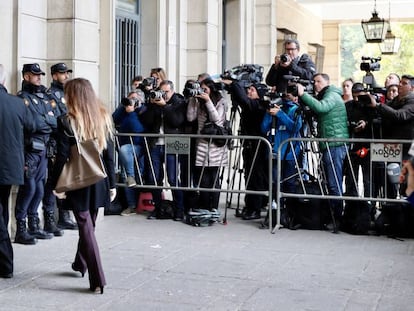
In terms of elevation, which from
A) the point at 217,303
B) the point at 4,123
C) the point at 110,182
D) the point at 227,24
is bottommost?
the point at 217,303

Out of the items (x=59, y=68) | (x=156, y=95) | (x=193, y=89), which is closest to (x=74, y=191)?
(x=59, y=68)

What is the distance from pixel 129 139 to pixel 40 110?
2.32 metres

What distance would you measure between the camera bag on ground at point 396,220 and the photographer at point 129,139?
340cm

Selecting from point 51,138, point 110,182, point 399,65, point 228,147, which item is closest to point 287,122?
point 228,147

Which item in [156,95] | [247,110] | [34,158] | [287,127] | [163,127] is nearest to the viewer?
[34,158]

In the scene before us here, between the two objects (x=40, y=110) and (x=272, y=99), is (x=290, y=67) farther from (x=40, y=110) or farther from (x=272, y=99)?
(x=40, y=110)

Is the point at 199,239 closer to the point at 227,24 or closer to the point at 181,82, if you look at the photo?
the point at 181,82

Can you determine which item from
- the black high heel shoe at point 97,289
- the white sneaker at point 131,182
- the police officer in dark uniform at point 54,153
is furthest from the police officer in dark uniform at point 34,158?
the black high heel shoe at point 97,289

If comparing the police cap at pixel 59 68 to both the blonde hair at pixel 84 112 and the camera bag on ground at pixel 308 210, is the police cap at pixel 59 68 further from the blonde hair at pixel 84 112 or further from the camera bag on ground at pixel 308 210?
the camera bag on ground at pixel 308 210

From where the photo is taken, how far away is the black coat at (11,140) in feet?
24.2

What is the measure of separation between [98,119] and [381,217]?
440cm

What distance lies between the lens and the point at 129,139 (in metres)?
11.1

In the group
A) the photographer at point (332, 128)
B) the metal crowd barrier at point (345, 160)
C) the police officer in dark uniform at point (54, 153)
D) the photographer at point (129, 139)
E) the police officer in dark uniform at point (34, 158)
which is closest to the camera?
the police officer in dark uniform at point (34, 158)

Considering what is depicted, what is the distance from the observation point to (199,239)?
30.5 ft
